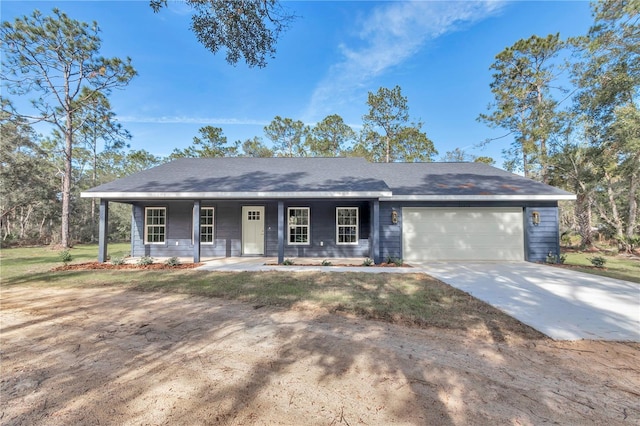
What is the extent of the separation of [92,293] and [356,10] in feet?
37.8

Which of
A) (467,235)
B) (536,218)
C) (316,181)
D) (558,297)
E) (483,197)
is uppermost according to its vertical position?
(316,181)

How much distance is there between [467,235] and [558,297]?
4526 mm

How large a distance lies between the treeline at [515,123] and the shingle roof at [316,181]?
617 centimetres

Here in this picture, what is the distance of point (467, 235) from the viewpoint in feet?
30.6

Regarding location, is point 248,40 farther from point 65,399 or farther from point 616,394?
point 616,394

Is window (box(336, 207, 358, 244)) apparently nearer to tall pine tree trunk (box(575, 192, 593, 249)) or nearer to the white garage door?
the white garage door

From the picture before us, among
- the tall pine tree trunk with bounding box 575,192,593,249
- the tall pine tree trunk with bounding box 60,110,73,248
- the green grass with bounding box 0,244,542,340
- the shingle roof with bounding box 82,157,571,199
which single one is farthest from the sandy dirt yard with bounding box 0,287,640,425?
the tall pine tree trunk with bounding box 575,192,593,249

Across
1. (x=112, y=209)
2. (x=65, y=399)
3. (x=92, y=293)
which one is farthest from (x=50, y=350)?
(x=112, y=209)

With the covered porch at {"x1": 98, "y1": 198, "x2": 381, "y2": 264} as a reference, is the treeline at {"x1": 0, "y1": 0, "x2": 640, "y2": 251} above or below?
above

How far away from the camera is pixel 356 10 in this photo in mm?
9438

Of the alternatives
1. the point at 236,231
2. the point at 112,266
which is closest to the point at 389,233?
the point at 236,231

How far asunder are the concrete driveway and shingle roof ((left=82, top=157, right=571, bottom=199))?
2849 millimetres

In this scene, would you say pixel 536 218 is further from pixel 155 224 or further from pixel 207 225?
pixel 155 224

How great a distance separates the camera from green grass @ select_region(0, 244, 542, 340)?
12.6ft
